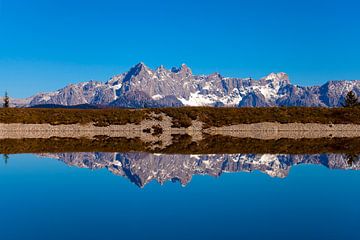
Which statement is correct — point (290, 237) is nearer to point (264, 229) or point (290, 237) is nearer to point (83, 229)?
point (264, 229)

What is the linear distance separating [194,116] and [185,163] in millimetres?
67676

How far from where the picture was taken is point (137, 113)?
11288 cm

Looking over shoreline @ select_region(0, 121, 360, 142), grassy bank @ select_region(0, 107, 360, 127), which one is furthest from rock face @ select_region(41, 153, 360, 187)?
grassy bank @ select_region(0, 107, 360, 127)

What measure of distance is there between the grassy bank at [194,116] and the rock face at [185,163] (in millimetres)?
58285

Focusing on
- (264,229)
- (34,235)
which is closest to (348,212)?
(264,229)

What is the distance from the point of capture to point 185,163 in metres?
44.1

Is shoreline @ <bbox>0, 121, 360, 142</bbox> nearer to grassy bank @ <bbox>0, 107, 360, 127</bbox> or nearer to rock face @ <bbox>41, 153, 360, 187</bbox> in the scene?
grassy bank @ <bbox>0, 107, 360, 127</bbox>

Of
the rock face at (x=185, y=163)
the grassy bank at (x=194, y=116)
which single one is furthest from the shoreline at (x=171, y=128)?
the rock face at (x=185, y=163)

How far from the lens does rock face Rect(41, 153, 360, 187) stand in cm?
3634

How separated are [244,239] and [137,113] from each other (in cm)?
9563

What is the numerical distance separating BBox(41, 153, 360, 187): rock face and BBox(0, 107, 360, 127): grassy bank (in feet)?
191

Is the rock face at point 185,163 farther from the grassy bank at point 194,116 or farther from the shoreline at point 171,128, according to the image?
the grassy bank at point 194,116

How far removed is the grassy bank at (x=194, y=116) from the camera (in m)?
110

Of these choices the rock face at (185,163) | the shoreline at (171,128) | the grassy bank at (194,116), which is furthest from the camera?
the grassy bank at (194,116)
